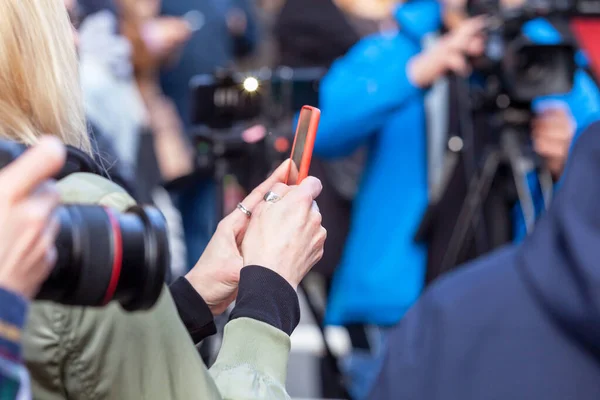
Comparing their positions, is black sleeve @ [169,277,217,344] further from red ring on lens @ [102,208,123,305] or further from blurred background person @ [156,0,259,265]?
blurred background person @ [156,0,259,265]

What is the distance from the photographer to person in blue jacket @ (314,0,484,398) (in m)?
2.86

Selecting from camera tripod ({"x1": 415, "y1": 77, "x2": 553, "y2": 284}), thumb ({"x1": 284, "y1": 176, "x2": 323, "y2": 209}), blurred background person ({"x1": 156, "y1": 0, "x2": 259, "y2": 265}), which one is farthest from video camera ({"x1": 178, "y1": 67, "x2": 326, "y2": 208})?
blurred background person ({"x1": 156, "y1": 0, "x2": 259, "y2": 265})

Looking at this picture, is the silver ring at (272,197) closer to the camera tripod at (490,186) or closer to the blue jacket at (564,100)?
the camera tripod at (490,186)

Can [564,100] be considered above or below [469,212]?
above

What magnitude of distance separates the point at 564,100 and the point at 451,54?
430 mm

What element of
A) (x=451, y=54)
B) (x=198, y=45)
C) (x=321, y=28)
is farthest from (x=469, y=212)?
→ (x=198, y=45)

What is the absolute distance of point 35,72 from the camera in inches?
52.9

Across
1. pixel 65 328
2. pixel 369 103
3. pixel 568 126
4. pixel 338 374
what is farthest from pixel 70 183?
pixel 338 374

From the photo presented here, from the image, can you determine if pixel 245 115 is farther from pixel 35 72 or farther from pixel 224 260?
pixel 35 72

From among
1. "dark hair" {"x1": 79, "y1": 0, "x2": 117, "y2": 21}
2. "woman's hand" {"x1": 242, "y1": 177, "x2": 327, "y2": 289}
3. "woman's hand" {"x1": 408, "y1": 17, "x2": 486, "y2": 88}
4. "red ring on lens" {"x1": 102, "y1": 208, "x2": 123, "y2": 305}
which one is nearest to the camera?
"red ring on lens" {"x1": 102, "y1": 208, "x2": 123, "y2": 305}

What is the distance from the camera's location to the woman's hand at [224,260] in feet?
5.23

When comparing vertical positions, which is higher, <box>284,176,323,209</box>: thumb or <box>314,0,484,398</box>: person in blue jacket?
<box>284,176,323,209</box>: thumb

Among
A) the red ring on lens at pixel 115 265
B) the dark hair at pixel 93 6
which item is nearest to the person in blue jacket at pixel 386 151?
the dark hair at pixel 93 6

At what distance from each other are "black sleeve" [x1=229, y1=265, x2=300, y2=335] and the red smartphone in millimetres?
168
